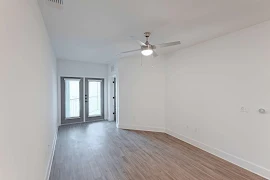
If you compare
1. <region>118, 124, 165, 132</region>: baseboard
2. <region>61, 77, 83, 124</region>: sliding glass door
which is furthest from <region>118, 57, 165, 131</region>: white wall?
<region>61, 77, 83, 124</region>: sliding glass door

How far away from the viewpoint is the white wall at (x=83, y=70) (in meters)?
5.98

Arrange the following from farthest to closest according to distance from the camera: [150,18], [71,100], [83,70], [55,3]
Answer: [83,70] < [71,100] < [150,18] < [55,3]

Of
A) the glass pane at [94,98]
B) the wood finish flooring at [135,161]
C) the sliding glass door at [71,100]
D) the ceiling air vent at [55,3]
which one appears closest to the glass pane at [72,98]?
the sliding glass door at [71,100]

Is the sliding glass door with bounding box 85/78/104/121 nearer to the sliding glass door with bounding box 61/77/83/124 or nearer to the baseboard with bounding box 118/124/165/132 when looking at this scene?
the sliding glass door with bounding box 61/77/83/124

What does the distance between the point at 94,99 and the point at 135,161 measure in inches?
169

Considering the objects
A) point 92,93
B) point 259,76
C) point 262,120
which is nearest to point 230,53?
point 259,76

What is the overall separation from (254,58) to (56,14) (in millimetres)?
3517

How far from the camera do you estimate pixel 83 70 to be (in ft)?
21.0

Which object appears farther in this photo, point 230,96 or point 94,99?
point 94,99

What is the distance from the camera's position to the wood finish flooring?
262 centimetres

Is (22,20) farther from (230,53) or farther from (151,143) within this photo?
(151,143)

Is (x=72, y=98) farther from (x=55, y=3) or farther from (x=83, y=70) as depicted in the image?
(x=55, y=3)

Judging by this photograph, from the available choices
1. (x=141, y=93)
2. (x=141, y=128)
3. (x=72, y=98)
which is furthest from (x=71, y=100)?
(x=141, y=128)

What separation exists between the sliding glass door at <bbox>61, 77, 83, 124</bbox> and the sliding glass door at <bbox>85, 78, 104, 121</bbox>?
0.84ft
